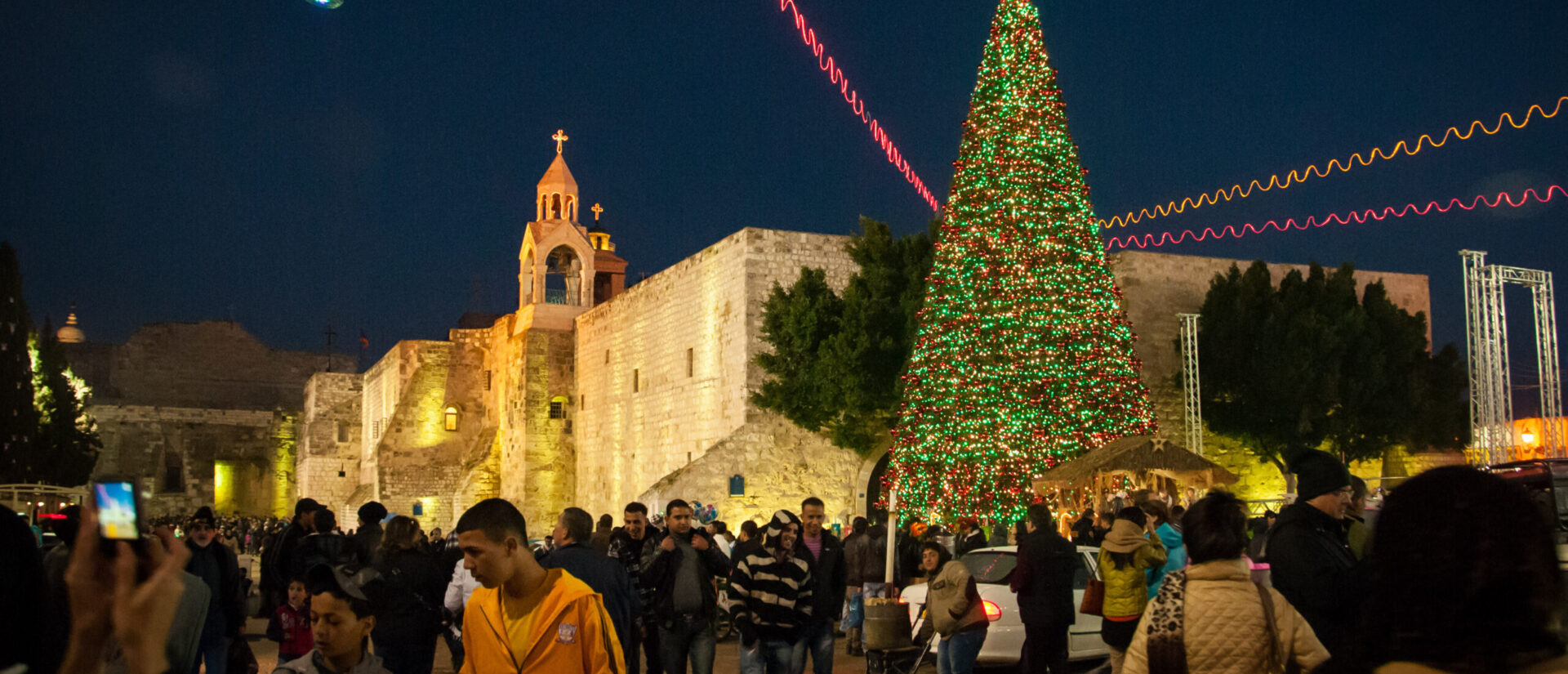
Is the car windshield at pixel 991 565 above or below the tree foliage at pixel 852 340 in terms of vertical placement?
below

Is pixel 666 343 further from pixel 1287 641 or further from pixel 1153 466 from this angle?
pixel 1287 641

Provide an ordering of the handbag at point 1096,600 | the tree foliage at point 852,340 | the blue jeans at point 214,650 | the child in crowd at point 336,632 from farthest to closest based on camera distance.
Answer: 1. the tree foliage at point 852,340
2. the blue jeans at point 214,650
3. the handbag at point 1096,600
4. the child in crowd at point 336,632

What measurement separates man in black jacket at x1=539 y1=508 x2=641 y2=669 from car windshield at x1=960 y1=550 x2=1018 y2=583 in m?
3.57

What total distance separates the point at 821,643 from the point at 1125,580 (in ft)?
5.83

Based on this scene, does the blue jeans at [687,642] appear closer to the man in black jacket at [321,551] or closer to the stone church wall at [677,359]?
the man in black jacket at [321,551]

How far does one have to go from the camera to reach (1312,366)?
2231cm

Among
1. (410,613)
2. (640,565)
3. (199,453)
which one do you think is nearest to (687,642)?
(640,565)

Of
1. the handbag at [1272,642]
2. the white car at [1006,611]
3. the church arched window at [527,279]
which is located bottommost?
the white car at [1006,611]

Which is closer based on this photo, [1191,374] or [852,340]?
[852,340]

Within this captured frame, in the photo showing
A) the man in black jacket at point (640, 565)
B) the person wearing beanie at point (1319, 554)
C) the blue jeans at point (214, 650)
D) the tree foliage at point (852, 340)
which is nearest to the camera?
the person wearing beanie at point (1319, 554)

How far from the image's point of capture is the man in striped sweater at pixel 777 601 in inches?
250

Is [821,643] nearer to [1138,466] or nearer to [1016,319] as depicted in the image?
[1138,466]

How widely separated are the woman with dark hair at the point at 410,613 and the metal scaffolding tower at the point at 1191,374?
18.4 meters

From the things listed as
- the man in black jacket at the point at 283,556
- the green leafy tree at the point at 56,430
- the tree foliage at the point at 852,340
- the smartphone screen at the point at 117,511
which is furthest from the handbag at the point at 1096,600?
the green leafy tree at the point at 56,430
